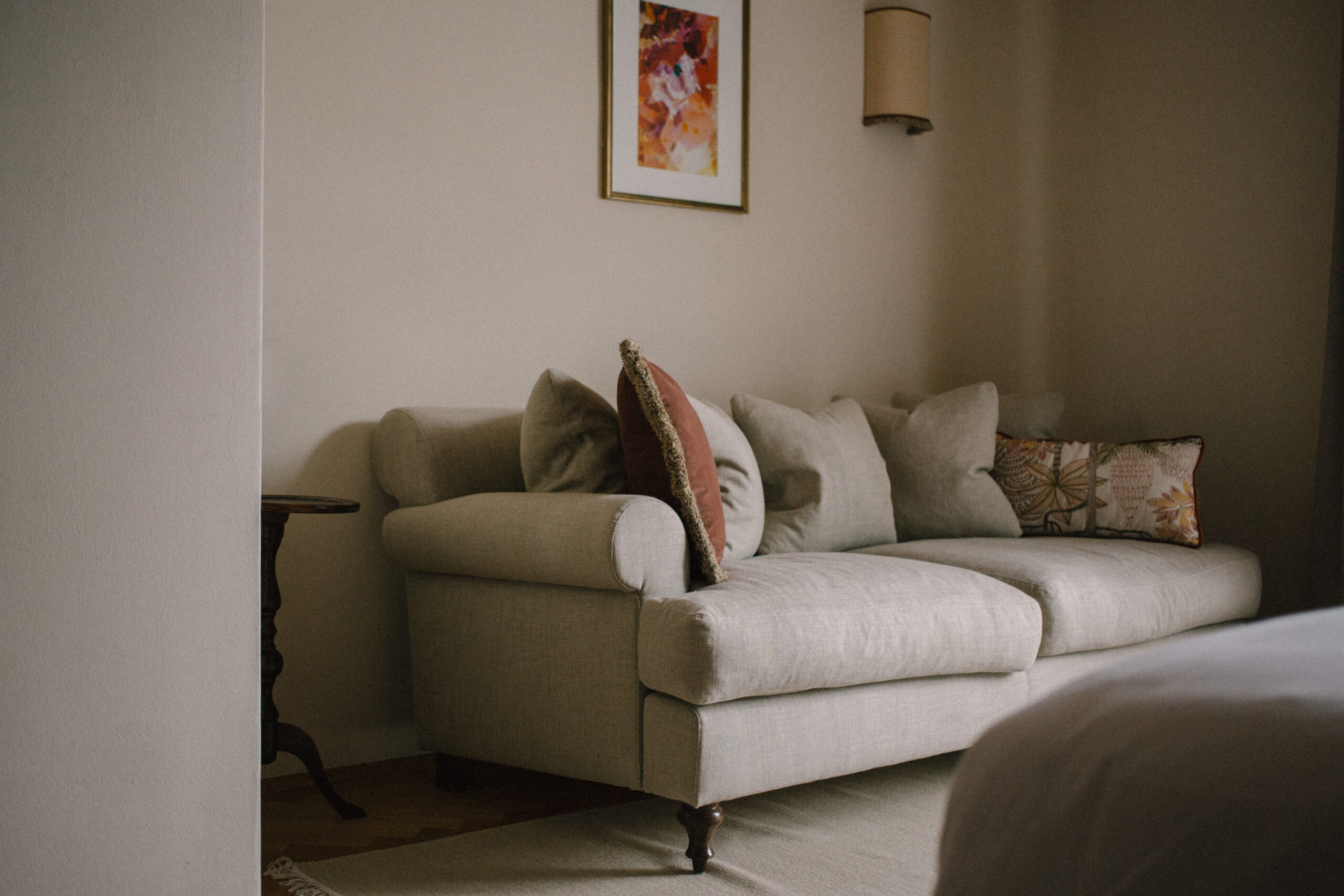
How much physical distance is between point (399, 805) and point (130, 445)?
4.02 ft

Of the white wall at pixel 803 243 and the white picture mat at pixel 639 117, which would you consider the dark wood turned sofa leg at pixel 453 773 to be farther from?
the white picture mat at pixel 639 117

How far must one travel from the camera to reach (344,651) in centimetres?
264

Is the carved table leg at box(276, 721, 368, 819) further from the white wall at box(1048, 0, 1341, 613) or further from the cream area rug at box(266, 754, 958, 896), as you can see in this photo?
the white wall at box(1048, 0, 1341, 613)

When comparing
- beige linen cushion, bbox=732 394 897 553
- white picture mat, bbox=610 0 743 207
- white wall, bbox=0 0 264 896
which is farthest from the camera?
white picture mat, bbox=610 0 743 207

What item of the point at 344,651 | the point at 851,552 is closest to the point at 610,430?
the point at 851,552

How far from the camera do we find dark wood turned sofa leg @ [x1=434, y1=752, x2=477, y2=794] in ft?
7.98

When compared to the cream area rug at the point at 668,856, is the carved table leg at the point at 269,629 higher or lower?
higher

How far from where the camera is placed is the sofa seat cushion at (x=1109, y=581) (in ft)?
8.00

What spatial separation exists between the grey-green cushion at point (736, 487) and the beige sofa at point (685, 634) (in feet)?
0.23

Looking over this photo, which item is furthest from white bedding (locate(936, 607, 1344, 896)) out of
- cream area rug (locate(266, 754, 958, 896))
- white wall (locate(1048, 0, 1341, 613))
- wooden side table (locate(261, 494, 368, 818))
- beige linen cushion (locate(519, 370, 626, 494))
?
white wall (locate(1048, 0, 1341, 613))

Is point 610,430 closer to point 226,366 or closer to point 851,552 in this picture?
point 851,552

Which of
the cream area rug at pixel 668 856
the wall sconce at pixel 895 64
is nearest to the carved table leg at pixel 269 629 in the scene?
the cream area rug at pixel 668 856

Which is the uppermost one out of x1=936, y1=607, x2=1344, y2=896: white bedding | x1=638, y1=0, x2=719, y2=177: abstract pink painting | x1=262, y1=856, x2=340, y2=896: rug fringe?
x1=638, y1=0, x2=719, y2=177: abstract pink painting

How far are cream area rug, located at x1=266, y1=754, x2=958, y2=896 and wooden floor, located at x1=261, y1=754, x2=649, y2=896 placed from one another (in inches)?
2.5
